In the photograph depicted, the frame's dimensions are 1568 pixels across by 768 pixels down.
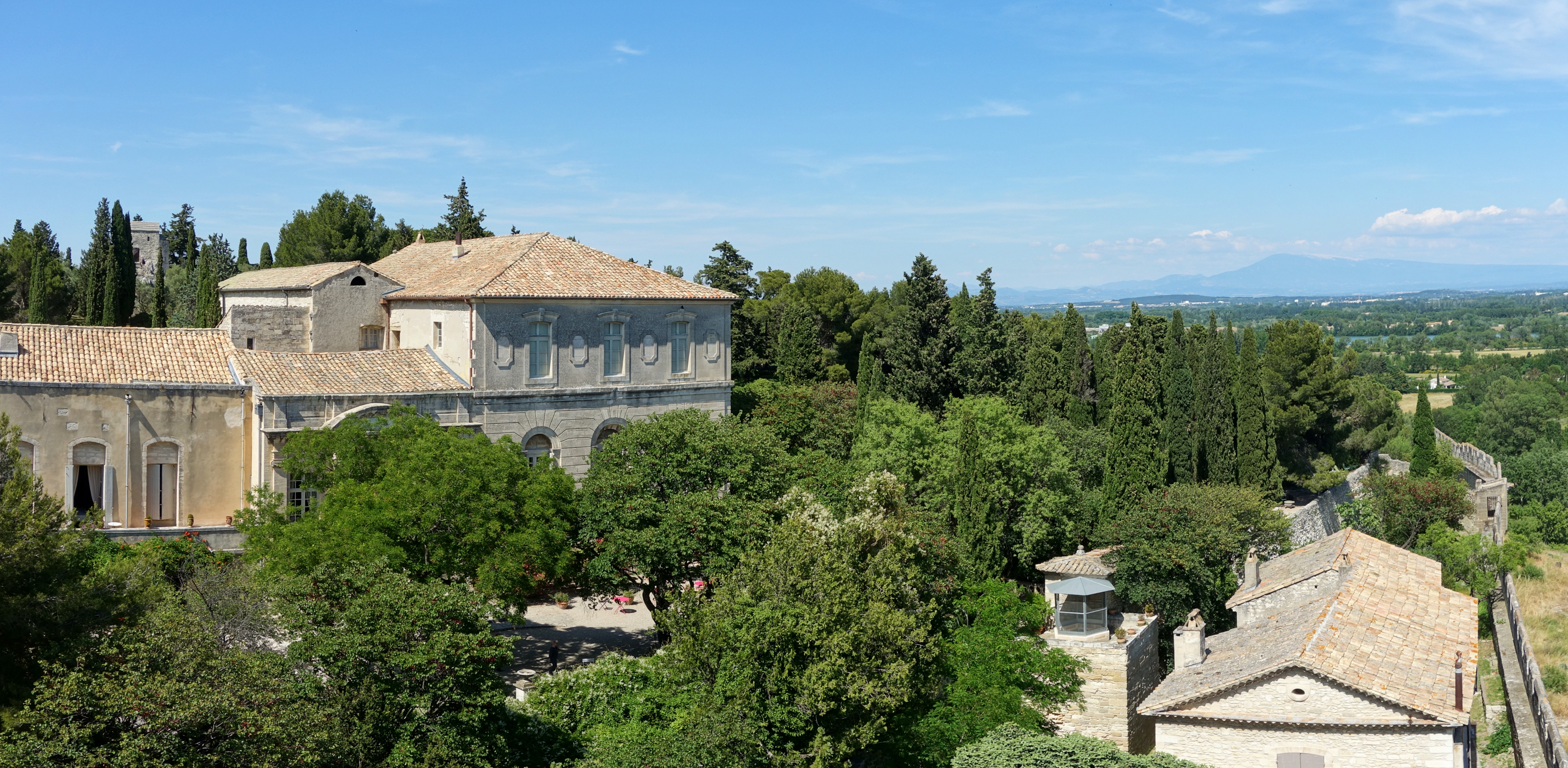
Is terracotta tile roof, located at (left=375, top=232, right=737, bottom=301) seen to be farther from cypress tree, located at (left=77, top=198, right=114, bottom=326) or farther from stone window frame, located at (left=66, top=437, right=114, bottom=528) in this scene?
cypress tree, located at (left=77, top=198, right=114, bottom=326)

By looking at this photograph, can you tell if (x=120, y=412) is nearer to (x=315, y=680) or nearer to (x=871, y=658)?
(x=315, y=680)

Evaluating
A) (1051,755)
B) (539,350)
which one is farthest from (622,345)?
(1051,755)

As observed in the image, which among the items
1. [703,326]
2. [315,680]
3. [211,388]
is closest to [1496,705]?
[703,326]

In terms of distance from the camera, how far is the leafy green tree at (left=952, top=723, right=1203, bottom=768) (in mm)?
22141

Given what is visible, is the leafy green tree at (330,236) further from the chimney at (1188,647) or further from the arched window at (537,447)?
the chimney at (1188,647)

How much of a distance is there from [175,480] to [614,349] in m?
13.3

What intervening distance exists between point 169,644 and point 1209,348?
3911cm

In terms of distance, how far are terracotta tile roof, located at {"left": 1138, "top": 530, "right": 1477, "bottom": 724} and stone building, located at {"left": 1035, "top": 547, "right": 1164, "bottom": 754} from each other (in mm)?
1370

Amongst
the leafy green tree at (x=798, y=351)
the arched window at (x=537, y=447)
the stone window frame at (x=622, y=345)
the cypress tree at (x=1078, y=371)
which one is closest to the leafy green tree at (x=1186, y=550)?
the cypress tree at (x=1078, y=371)

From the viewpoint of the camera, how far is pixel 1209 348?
46.0m

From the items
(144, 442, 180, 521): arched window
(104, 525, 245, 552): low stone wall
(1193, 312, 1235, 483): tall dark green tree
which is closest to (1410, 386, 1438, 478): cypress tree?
(1193, 312, 1235, 483): tall dark green tree

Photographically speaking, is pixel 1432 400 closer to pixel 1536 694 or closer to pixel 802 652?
pixel 1536 694

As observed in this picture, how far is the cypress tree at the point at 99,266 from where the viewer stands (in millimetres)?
56469

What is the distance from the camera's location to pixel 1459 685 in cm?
2294
